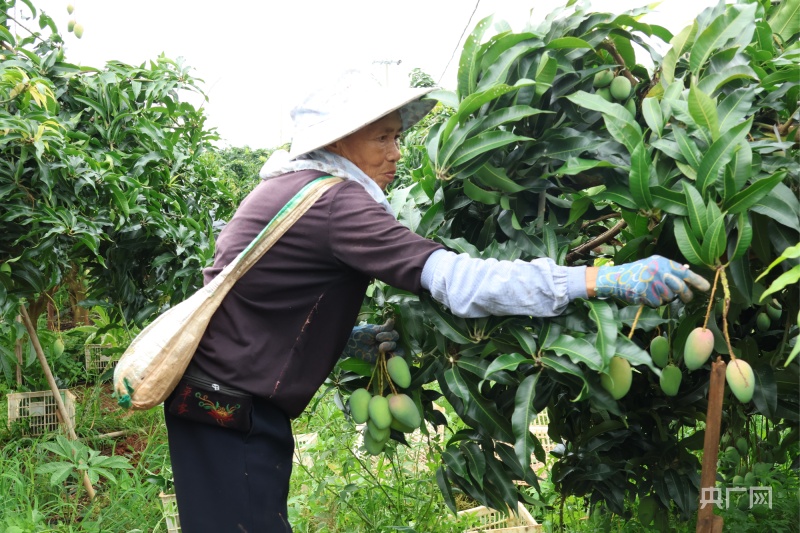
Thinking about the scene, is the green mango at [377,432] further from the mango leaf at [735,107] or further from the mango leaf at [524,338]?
the mango leaf at [735,107]

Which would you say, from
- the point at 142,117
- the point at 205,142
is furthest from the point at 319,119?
the point at 205,142

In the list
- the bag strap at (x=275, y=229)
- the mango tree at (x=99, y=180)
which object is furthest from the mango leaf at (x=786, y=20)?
the mango tree at (x=99, y=180)

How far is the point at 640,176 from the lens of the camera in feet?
3.58

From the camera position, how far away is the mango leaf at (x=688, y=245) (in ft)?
3.41

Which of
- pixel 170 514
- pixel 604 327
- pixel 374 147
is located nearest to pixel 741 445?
pixel 604 327

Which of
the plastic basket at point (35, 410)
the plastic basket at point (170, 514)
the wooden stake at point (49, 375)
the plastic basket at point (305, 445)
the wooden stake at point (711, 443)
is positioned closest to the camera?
the wooden stake at point (711, 443)

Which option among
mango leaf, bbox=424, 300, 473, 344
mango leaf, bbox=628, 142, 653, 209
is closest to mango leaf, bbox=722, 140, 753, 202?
mango leaf, bbox=628, 142, 653, 209

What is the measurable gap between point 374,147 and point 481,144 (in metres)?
0.27

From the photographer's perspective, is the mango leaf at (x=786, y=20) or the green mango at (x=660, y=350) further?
the mango leaf at (x=786, y=20)

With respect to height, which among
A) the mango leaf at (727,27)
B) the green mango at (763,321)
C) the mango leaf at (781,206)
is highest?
the mango leaf at (727,27)

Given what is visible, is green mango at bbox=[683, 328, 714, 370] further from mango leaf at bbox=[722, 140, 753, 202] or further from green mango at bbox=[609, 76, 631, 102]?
green mango at bbox=[609, 76, 631, 102]

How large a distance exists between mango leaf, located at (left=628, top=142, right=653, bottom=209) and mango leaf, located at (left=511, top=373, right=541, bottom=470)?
1.05 ft

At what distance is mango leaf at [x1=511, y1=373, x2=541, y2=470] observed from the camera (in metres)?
1.16

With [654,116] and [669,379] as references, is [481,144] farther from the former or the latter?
[669,379]
